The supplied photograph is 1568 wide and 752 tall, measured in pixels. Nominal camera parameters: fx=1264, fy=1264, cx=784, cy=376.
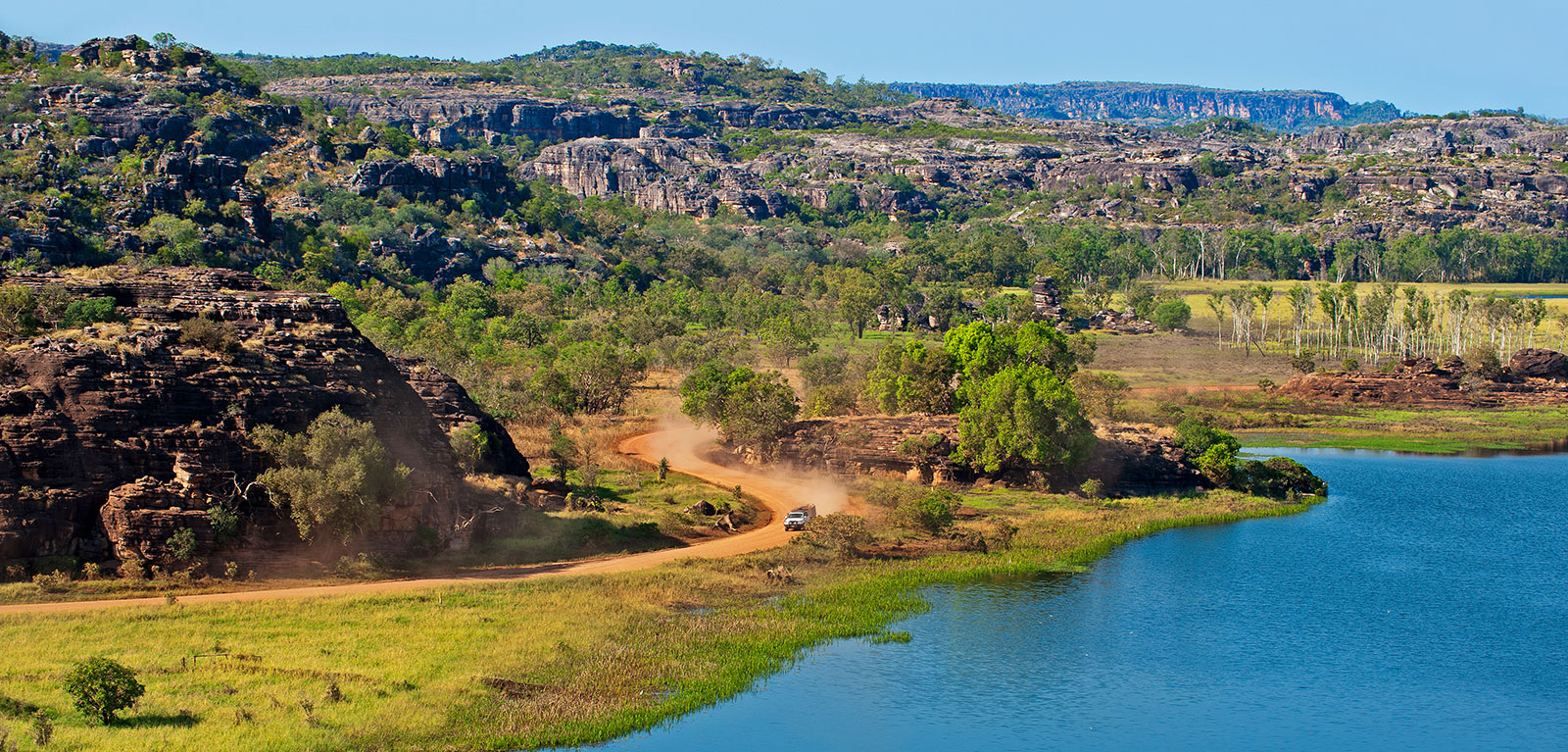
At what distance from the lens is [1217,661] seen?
40.6 metres

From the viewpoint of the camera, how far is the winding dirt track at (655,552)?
123 ft

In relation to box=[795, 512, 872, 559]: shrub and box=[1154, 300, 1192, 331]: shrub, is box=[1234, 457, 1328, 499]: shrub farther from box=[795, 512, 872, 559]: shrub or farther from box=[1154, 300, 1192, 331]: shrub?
box=[1154, 300, 1192, 331]: shrub

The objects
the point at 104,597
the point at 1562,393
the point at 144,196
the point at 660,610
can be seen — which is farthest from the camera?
the point at 144,196

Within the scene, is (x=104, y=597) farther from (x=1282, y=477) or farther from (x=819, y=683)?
(x=1282, y=477)

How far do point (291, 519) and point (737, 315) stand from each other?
10252 cm

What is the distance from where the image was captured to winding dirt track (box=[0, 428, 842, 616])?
37.4 m

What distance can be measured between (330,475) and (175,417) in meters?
5.59

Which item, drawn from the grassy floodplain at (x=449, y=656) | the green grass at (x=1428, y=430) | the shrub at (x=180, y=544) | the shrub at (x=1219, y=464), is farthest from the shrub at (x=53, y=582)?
the green grass at (x=1428, y=430)

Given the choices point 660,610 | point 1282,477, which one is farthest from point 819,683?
point 1282,477

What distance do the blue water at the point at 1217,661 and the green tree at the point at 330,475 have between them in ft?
47.3

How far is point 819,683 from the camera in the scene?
122ft

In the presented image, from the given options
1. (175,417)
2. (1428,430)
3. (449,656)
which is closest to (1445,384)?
(1428,430)

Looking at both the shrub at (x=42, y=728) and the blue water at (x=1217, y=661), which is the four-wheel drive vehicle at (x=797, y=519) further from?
the shrub at (x=42, y=728)

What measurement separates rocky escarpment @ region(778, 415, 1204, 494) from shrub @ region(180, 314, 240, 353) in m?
35.8
